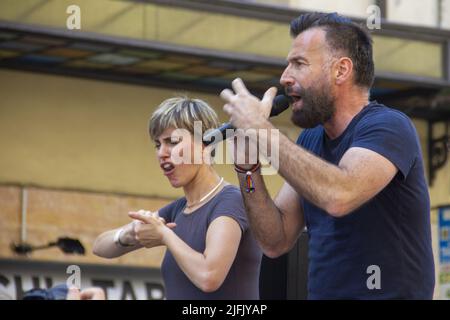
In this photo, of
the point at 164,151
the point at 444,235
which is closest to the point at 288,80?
the point at 164,151

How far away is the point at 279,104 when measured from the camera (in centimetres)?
391

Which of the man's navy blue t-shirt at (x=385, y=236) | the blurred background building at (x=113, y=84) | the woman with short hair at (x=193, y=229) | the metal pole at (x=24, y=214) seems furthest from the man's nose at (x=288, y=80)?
the metal pole at (x=24, y=214)

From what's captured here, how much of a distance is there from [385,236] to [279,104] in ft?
1.77

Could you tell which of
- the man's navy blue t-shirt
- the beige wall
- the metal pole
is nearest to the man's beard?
the man's navy blue t-shirt

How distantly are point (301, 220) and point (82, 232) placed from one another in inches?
312

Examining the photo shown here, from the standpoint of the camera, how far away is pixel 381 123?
3.85m

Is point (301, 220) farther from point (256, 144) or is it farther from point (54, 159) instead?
point (54, 159)

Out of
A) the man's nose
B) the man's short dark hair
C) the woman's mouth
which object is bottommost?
the woman's mouth

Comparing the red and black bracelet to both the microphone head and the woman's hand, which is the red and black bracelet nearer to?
the microphone head

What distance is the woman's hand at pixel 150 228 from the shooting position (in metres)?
4.23

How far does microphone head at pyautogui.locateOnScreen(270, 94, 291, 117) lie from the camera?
389 centimetres

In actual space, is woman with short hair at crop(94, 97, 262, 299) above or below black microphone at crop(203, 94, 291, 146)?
below

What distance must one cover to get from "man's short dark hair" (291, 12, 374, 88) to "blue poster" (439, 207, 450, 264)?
382 inches

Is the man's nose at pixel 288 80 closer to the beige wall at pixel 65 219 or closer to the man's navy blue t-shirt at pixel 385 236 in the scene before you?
the man's navy blue t-shirt at pixel 385 236
